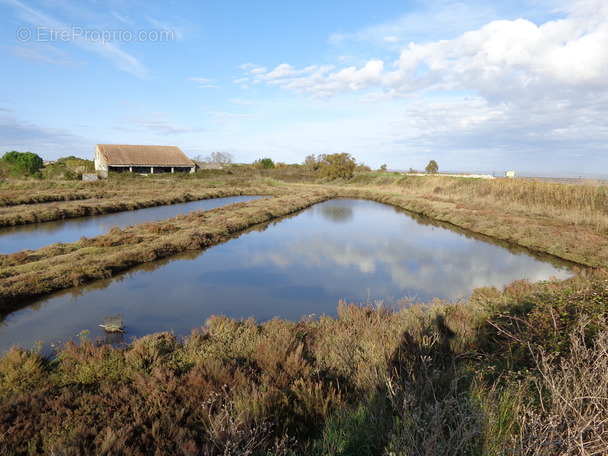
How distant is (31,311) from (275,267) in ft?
24.2

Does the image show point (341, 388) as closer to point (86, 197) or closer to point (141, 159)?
point (86, 197)

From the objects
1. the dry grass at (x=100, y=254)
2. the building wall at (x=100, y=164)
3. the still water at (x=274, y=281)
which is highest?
the building wall at (x=100, y=164)

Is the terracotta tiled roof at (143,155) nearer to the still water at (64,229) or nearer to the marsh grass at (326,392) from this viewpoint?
the still water at (64,229)

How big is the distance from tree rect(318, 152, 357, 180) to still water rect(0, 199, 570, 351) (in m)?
48.0

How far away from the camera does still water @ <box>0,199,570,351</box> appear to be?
334 inches

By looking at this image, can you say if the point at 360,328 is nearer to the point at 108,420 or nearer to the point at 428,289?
the point at 108,420

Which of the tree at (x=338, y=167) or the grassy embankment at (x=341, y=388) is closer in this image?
the grassy embankment at (x=341, y=388)

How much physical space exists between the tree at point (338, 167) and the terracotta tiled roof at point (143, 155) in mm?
25244

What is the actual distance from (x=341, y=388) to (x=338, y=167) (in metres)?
63.9

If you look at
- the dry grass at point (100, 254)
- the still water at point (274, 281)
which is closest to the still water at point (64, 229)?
the dry grass at point (100, 254)

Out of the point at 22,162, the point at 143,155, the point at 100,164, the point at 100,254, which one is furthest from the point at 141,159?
the point at 100,254

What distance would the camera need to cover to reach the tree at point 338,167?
67.0 metres

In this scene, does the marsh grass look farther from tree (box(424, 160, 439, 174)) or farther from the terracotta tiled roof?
tree (box(424, 160, 439, 174))

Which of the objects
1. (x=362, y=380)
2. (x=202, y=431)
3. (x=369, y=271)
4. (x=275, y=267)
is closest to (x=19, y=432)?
(x=202, y=431)
